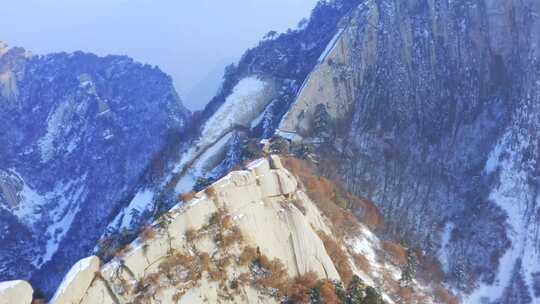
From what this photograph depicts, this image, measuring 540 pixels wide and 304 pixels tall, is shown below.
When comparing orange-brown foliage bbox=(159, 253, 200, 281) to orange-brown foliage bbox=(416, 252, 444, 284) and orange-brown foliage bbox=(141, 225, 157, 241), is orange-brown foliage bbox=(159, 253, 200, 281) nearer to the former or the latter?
orange-brown foliage bbox=(141, 225, 157, 241)

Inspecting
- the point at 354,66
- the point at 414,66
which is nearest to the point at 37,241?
the point at 354,66

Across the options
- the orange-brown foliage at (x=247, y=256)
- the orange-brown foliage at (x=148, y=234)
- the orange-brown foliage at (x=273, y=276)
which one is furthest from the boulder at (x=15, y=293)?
the orange-brown foliage at (x=273, y=276)

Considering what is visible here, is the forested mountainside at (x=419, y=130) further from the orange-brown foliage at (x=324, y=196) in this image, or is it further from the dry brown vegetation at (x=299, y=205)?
the dry brown vegetation at (x=299, y=205)

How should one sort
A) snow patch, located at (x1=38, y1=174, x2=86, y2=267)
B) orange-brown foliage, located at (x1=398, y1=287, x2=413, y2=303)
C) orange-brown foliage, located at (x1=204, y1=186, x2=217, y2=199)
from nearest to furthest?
orange-brown foliage, located at (x1=204, y1=186, x2=217, y2=199) → orange-brown foliage, located at (x1=398, y1=287, x2=413, y2=303) → snow patch, located at (x1=38, y1=174, x2=86, y2=267)

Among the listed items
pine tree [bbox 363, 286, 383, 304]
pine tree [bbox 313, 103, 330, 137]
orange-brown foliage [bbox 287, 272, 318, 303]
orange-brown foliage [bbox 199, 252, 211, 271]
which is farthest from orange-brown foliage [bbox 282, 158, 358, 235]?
pine tree [bbox 313, 103, 330, 137]

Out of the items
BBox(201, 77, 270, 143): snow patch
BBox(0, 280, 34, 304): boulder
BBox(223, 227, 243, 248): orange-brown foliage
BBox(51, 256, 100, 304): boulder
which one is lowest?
BBox(0, 280, 34, 304): boulder

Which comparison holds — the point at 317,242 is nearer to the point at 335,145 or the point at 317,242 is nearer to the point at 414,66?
the point at 335,145

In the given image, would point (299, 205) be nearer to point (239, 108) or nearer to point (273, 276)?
point (273, 276)

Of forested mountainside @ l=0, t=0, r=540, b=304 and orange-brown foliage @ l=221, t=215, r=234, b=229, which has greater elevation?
forested mountainside @ l=0, t=0, r=540, b=304

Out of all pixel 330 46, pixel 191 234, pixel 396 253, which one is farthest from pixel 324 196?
pixel 330 46
